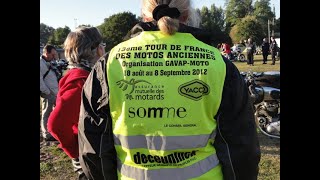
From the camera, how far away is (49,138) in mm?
7055

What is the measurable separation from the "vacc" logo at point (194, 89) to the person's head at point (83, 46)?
118 cm

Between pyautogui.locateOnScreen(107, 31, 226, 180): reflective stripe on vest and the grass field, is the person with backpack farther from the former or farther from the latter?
pyautogui.locateOnScreen(107, 31, 226, 180): reflective stripe on vest

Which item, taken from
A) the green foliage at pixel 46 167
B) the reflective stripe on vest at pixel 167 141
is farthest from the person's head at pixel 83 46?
the green foliage at pixel 46 167

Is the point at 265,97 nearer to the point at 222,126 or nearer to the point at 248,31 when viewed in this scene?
the point at 222,126

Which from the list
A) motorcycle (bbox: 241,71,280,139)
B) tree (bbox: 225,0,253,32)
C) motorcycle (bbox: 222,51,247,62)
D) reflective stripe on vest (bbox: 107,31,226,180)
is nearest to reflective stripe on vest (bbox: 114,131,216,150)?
reflective stripe on vest (bbox: 107,31,226,180)

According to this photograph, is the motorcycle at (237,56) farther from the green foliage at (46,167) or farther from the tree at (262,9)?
the tree at (262,9)

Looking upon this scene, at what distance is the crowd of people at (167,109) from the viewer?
180 cm

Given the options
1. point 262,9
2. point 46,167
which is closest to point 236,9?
point 262,9

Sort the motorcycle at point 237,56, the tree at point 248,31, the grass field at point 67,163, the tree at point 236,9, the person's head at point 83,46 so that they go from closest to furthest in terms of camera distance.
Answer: the person's head at point 83,46
the grass field at point 67,163
the motorcycle at point 237,56
the tree at point 248,31
the tree at point 236,9

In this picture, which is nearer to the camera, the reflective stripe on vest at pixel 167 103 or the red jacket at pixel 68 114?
the reflective stripe on vest at pixel 167 103

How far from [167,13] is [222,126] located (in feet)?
1.99

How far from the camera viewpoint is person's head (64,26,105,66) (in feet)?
9.11
